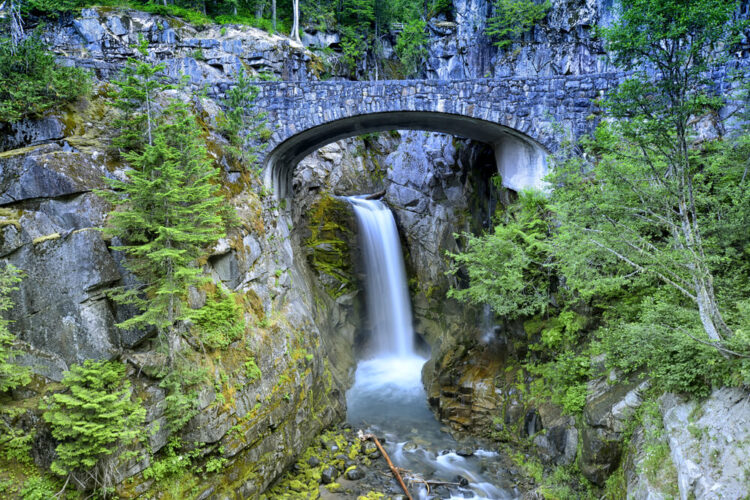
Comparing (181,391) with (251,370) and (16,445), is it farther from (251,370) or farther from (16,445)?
(16,445)

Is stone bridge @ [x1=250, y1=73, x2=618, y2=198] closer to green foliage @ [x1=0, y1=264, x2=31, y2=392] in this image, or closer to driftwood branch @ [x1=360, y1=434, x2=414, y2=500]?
green foliage @ [x1=0, y1=264, x2=31, y2=392]

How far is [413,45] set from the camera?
22.5 metres

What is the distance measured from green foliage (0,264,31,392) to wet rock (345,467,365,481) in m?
6.08

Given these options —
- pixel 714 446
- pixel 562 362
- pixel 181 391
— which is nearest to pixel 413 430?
pixel 562 362

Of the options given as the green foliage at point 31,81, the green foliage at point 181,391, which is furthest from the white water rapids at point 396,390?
the green foliage at point 31,81

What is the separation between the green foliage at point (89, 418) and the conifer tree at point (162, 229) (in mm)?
826

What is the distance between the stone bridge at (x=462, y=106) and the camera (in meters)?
10.7

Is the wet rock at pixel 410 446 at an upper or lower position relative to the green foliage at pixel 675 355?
lower

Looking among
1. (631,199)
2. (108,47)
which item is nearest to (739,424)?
(631,199)

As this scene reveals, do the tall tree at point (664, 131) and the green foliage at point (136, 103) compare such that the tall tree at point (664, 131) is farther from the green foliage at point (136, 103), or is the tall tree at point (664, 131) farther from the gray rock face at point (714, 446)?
the green foliage at point (136, 103)

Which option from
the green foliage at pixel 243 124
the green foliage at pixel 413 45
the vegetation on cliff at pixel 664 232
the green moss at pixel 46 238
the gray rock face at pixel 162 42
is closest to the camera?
the vegetation on cliff at pixel 664 232

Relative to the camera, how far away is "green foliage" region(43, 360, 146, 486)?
16.5ft

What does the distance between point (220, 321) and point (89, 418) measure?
2.53 m

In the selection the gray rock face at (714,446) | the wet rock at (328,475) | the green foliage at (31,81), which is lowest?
the wet rock at (328,475)
